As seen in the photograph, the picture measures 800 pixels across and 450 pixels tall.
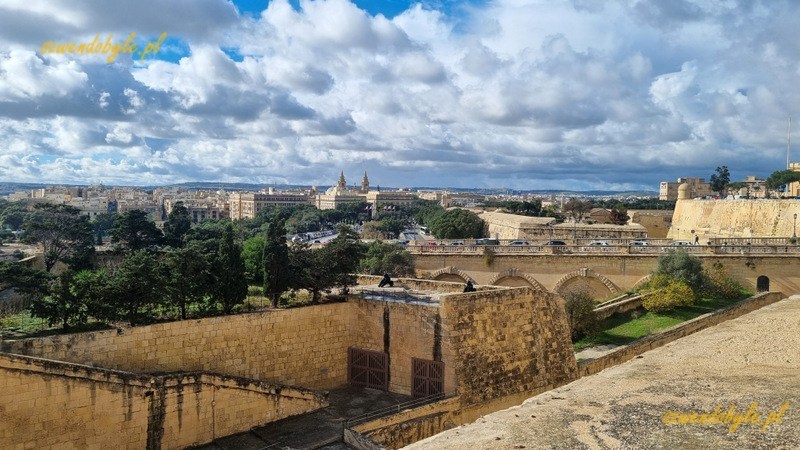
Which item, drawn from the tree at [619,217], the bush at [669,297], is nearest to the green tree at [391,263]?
the bush at [669,297]

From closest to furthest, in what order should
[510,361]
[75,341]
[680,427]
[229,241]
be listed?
[680,427]
[75,341]
[510,361]
[229,241]

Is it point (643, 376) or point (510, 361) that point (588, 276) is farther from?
point (643, 376)

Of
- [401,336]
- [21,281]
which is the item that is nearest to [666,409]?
[401,336]

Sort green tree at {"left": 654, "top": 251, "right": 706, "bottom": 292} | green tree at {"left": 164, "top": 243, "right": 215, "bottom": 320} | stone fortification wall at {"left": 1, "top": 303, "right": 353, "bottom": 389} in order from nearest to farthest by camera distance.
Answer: stone fortification wall at {"left": 1, "top": 303, "right": 353, "bottom": 389}, green tree at {"left": 164, "top": 243, "right": 215, "bottom": 320}, green tree at {"left": 654, "top": 251, "right": 706, "bottom": 292}

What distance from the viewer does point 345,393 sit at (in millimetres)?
15383

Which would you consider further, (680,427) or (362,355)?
(362,355)

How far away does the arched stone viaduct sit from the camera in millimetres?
28859

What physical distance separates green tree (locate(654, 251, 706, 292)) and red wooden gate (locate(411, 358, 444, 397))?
14.8m

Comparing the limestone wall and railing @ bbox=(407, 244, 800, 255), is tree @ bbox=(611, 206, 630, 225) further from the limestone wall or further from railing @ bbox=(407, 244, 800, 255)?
the limestone wall

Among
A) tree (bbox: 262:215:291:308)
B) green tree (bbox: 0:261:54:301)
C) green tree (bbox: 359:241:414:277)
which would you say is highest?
tree (bbox: 262:215:291:308)

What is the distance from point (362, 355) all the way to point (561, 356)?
536 cm

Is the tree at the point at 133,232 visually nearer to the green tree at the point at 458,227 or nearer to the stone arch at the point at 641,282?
the stone arch at the point at 641,282

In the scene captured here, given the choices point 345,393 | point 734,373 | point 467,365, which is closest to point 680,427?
point 734,373

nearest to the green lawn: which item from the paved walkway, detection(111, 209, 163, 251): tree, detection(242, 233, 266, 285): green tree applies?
the paved walkway
